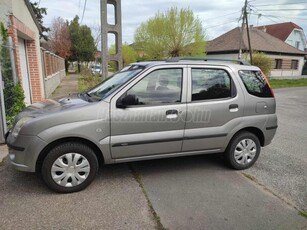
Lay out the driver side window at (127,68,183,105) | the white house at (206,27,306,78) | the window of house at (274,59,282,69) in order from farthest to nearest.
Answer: the window of house at (274,59,282,69), the white house at (206,27,306,78), the driver side window at (127,68,183,105)

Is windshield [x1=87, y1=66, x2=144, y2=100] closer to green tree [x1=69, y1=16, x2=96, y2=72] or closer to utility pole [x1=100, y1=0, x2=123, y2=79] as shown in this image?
utility pole [x1=100, y1=0, x2=123, y2=79]

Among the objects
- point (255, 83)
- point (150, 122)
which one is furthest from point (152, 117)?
point (255, 83)

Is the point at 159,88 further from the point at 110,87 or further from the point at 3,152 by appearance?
the point at 3,152

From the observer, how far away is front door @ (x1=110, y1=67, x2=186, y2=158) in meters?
3.30

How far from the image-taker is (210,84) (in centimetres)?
378

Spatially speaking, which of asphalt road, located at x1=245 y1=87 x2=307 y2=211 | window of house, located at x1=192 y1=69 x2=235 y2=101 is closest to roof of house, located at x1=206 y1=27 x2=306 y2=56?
asphalt road, located at x1=245 y1=87 x2=307 y2=211

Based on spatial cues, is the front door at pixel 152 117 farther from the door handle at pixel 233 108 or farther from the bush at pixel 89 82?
the bush at pixel 89 82

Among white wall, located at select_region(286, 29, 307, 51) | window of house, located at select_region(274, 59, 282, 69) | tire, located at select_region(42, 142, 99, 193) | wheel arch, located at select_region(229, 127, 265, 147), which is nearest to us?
tire, located at select_region(42, 142, 99, 193)

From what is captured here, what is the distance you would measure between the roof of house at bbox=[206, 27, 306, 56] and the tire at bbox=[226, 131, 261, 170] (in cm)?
2503

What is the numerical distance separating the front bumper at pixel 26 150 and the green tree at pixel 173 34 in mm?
22204

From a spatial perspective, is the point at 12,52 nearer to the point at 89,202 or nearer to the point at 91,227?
the point at 89,202

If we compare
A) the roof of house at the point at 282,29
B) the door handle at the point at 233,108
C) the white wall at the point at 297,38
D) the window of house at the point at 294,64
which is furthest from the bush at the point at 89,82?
the white wall at the point at 297,38

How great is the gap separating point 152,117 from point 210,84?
1.09 metres

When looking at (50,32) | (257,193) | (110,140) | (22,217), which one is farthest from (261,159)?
(50,32)
